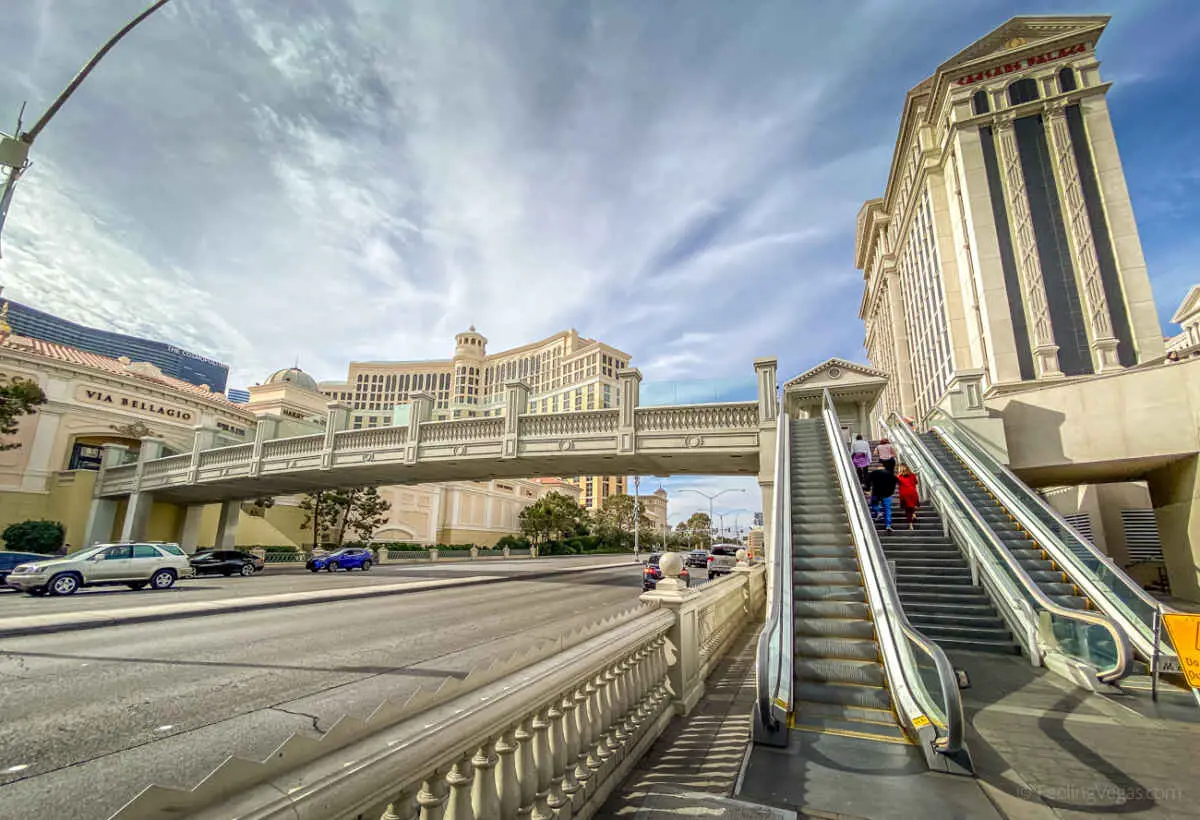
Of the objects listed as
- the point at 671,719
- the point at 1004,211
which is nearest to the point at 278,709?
the point at 671,719

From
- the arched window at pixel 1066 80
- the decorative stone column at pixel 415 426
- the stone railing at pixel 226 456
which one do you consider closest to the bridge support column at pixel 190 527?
the stone railing at pixel 226 456

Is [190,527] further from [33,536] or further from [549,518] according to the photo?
[549,518]

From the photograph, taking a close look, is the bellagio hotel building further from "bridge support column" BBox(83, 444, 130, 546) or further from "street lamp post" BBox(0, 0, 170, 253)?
"street lamp post" BBox(0, 0, 170, 253)

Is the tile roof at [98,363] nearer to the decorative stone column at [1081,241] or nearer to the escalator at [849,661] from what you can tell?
the escalator at [849,661]

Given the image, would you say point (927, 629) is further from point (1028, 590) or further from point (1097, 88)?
point (1097, 88)

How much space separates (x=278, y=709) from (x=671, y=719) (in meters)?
4.33

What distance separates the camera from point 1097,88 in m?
30.5

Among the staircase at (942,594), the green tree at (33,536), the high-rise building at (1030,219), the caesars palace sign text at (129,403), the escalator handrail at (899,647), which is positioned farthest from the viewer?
the caesars palace sign text at (129,403)

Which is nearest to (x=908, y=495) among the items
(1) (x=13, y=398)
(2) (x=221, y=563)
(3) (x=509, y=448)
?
(3) (x=509, y=448)

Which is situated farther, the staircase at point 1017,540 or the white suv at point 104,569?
the white suv at point 104,569

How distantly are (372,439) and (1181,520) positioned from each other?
2646 centimetres

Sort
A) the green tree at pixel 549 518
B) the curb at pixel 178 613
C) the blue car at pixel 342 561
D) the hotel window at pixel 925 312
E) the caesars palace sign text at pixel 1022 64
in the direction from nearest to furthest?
1. the curb at pixel 178 613
2. the blue car at pixel 342 561
3. the caesars palace sign text at pixel 1022 64
4. the hotel window at pixel 925 312
5. the green tree at pixel 549 518

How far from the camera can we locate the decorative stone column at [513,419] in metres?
19.3

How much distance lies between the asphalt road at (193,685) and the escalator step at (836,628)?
473cm
